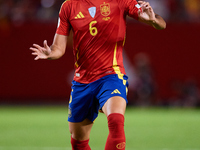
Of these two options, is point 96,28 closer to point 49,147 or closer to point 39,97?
point 49,147

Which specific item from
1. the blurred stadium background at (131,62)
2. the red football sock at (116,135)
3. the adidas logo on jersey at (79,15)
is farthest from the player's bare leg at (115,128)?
the blurred stadium background at (131,62)

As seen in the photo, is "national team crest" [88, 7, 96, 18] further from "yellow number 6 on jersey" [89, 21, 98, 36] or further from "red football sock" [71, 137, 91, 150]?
"red football sock" [71, 137, 91, 150]

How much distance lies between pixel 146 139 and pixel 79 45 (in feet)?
12.5

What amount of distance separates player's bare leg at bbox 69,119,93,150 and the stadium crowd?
1137 cm

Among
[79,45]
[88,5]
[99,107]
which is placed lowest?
[99,107]

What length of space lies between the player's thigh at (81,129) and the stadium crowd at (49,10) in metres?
11.4

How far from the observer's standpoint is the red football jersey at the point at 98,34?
5.66m

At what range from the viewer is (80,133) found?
19.6 feet

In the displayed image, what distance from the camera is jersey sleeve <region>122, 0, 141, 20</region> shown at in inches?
223

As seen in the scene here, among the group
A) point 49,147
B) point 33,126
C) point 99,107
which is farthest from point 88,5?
point 33,126

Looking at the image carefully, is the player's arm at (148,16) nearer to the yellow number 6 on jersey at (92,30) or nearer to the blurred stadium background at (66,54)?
the yellow number 6 on jersey at (92,30)

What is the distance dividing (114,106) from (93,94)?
511mm

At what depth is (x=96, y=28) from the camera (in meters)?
5.72

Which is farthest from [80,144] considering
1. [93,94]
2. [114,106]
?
[114,106]
